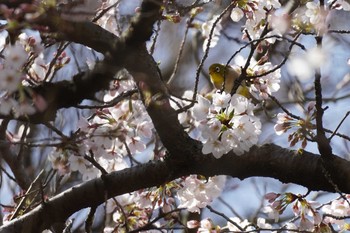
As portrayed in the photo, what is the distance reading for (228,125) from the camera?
246 centimetres

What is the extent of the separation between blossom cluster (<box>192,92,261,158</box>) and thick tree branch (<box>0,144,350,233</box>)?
226 millimetres

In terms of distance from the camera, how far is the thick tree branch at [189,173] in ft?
8.75

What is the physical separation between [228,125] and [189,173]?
0.39 metres

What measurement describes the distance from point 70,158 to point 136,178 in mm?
305

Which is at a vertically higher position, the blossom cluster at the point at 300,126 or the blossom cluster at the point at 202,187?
the blossom cluster at the point at 300,126

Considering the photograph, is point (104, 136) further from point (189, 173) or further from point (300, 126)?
point (300, 126)

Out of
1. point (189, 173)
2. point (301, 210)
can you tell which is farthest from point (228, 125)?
point (301, 210)

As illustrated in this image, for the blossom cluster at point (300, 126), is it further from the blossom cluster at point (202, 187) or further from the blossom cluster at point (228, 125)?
the blossom cluster at point (202, 187)

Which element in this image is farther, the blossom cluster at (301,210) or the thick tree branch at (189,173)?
the blossom cluster at (301,210)

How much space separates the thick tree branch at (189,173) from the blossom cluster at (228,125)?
0.23m

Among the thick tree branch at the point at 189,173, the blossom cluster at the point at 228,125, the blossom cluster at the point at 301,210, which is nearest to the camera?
the blossom cluster at the point at 228,125

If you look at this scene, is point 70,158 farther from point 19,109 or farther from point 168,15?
point 168,15

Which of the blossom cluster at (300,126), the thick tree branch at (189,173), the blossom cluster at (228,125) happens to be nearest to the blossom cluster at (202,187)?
the thick tree branch at (189,173)

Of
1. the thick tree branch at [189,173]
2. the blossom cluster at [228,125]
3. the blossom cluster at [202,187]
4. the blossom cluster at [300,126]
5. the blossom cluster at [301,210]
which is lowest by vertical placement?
the blossom cluster at [301,210]
